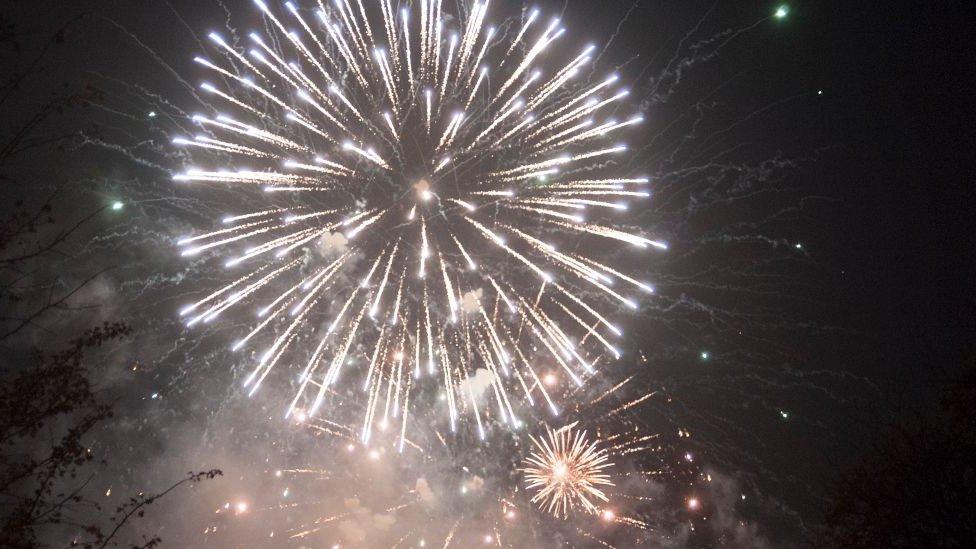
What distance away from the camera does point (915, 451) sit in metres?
9.55

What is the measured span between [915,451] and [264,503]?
31698 millimetres

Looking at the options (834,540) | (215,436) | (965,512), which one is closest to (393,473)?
(215,436)

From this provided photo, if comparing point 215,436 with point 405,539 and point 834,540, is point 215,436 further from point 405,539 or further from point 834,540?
point 834,540

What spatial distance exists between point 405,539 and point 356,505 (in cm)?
372

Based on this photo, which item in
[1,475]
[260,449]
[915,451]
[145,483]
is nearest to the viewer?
[1,475]

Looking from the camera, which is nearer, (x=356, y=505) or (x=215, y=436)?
(x=215, y=436)

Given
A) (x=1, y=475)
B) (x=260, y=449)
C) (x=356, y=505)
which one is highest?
(x=260, y=449)

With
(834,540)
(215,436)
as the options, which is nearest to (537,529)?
(215,436)

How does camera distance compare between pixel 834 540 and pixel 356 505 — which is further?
pixel 356 505

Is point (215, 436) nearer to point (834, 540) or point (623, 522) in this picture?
point (623, 522)

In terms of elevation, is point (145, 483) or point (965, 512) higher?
point (145, 483)

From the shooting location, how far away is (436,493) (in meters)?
30.8

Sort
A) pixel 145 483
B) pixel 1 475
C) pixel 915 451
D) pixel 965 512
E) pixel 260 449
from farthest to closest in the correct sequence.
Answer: pixel 260 449 < pixel 145 483 < pixel 915 451 < pixel 965 512 < pixel 1 475

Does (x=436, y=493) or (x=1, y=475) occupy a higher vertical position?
(x=436, y=493)
